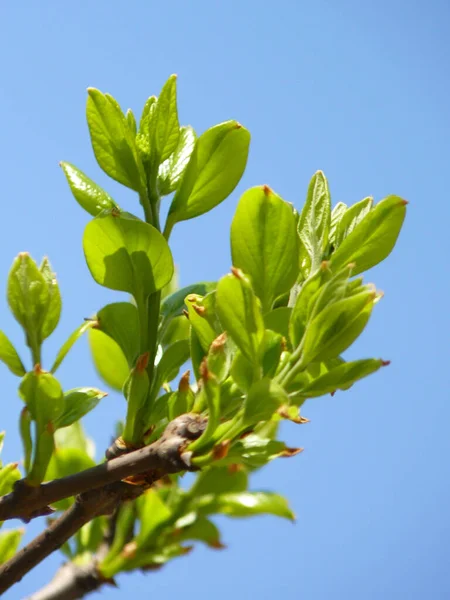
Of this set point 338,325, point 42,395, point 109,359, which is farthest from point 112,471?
point 109,359

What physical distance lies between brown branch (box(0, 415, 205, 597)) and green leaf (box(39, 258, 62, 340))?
12 cm

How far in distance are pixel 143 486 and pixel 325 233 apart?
0.24m

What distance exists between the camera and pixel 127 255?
585 millimetres

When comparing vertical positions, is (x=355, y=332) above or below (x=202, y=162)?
below

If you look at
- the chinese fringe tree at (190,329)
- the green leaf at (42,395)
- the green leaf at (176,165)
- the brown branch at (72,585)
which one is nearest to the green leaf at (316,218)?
the chinese fringe tree at (190,329)

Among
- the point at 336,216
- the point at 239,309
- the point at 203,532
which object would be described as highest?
the point at 336,216

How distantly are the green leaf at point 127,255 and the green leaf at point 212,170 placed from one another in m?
0.06

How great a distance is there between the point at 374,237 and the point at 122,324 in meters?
0.21

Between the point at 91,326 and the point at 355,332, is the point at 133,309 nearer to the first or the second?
the point at 91,326

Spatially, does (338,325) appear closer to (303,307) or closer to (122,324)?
(303,307)

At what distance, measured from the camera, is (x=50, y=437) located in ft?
1.83

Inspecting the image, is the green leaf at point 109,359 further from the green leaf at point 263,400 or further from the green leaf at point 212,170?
the green leaf at point 263,400

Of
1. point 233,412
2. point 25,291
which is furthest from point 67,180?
point 233,412

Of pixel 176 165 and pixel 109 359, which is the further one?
pixel 109 359
